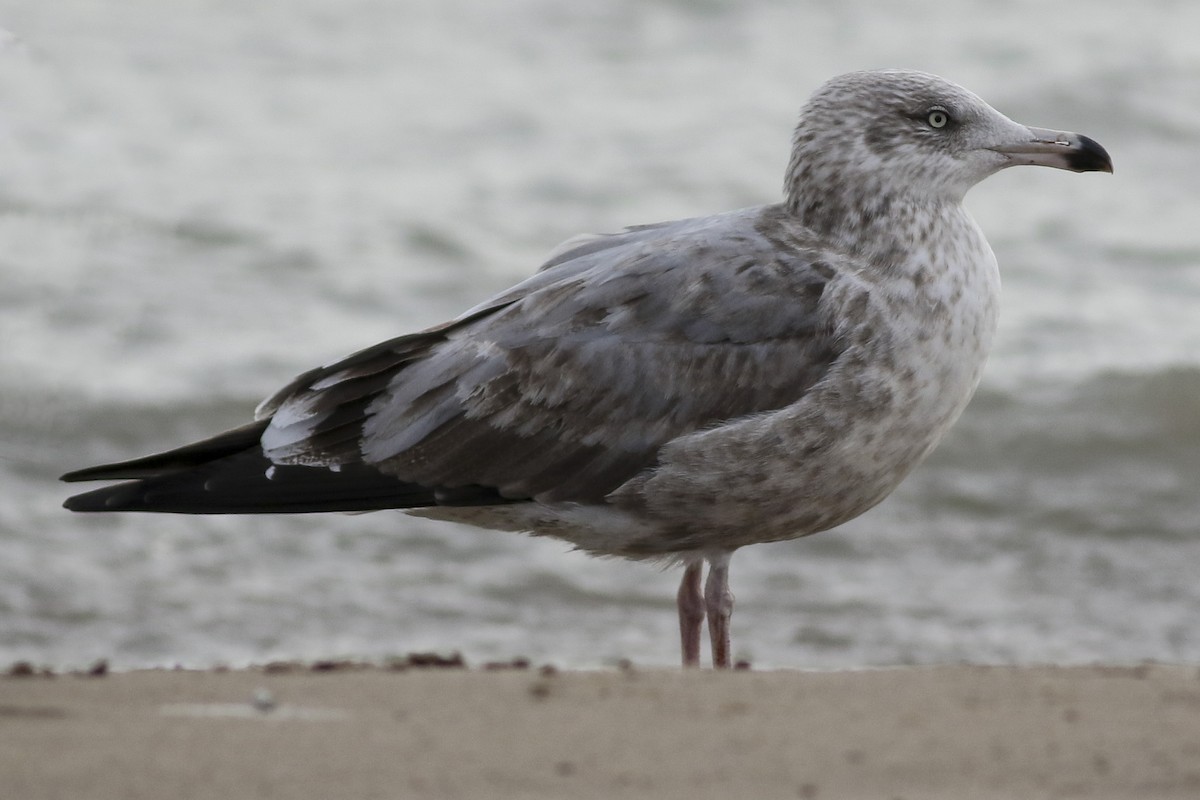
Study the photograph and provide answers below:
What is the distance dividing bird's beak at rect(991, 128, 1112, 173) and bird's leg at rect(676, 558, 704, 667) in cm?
139

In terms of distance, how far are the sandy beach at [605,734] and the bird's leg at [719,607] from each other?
0.94m

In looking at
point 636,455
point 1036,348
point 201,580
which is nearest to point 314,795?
point 636,455

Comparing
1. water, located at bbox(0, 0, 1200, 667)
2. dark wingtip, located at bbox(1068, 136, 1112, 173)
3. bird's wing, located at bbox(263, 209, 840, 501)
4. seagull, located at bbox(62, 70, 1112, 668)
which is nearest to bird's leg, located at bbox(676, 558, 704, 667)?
seagull, located at bbox(62, 70, 1112, 668)

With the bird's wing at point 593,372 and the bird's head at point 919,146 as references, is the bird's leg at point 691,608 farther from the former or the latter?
the bird's head at point 919,146

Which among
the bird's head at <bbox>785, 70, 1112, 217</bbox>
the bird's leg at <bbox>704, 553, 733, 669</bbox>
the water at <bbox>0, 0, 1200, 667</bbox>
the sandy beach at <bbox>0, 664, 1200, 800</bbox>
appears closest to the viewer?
the sandy beach at <bbox>0, 664, 1200, 800</bbox>

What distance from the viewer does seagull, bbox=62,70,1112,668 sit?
470 centimetres

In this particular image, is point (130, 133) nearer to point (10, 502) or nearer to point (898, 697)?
point (10, 502)

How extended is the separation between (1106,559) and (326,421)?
396 cm

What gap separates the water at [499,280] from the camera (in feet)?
23.4

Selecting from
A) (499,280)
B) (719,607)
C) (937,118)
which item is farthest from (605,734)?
(499,280)

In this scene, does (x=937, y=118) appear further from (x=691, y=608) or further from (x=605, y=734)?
(x=605, y=734)

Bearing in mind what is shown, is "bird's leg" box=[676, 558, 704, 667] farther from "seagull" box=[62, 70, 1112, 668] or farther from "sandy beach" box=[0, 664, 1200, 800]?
"sandy beach" box=[0, 664, 1200, 800]

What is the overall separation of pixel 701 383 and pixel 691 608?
0.64m

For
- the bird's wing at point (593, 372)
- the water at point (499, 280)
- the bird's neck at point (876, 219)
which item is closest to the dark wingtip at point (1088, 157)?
the bird's neck at point (876, 219)
